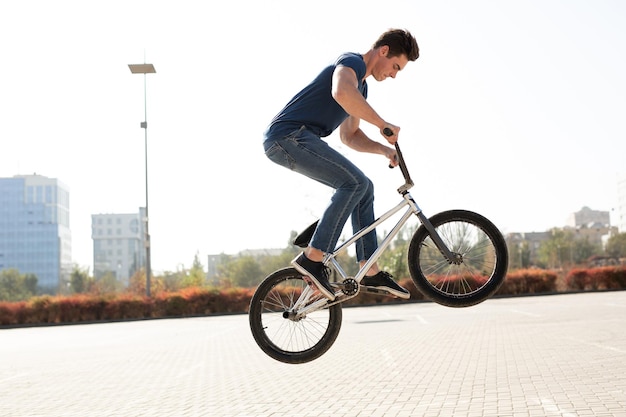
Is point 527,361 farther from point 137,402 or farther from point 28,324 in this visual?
point 28,324

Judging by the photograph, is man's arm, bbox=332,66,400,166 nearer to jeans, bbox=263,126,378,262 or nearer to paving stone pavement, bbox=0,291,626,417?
jeans, bbox=263,126,378,262

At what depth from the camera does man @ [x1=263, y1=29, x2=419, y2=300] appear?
579cm

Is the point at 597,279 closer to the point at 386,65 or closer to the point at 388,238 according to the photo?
the point at 388,238

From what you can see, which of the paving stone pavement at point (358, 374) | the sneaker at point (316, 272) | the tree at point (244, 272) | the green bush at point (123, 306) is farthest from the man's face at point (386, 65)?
the tree at point (244, 272)

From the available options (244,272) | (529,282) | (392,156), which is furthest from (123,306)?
(244,272)

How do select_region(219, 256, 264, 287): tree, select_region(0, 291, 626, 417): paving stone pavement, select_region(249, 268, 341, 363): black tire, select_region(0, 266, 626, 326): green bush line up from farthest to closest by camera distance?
select_region(219, 256, 264, 287): tree, select_region(0, 291, 626, 417): paving stone pavement, select_region(0, 266, 626, 326): green bush, select_region(249, 268, 341, 363): black tire

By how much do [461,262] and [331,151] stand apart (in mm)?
1252

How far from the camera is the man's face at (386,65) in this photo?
19.0ft

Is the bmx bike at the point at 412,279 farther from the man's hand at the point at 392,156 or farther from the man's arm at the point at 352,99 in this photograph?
the man's arm at the point at 352,99

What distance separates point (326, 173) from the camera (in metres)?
5.92

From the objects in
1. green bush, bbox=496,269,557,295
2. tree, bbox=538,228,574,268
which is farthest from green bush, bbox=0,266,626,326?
tree, bbox=538,228,574,268

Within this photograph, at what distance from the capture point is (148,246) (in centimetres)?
4788

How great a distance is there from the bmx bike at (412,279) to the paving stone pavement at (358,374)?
238ft

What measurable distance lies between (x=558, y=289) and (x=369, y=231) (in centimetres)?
6261
